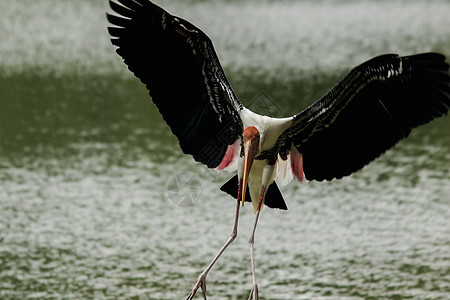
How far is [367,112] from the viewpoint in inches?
261

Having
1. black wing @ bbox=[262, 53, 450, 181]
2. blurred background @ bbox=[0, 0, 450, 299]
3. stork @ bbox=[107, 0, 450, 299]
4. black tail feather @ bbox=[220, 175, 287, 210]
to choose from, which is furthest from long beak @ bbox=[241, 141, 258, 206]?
blurred background @ bbox=[0, 0, 450, 299]

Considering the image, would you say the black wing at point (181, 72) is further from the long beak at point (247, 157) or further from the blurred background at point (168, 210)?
the blurred background at point (168, 210)

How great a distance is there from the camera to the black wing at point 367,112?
618 cm

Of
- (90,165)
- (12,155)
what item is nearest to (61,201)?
(90,165)

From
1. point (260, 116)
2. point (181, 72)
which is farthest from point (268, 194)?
point (181, 72)

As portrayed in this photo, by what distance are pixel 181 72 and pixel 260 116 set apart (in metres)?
0.92

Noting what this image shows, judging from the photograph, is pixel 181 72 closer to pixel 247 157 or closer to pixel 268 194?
pixel 247 157

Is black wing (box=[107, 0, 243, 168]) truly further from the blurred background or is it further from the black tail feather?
the blurred background

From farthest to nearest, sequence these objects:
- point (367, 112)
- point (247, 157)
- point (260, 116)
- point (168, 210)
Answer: point (168, 210) < point (367, 112) < point (260, 116) < point (247, 157)

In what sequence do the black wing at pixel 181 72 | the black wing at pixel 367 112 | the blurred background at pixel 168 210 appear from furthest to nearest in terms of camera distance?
1. the blurred background at pixel 168 210
2. the black wing at pixel 181 72
3. the black wing at pixel 367 112

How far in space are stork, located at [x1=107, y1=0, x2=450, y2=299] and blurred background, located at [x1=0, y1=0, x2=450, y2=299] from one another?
1.57m

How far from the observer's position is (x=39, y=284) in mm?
10492

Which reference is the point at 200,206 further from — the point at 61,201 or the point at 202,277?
the point at 202,277


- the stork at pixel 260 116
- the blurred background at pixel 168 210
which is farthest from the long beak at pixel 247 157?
the blurred background at pixel 168 210
